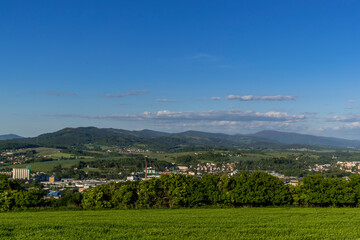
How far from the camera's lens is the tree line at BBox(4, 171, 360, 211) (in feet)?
107

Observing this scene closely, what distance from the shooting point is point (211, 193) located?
3406cm

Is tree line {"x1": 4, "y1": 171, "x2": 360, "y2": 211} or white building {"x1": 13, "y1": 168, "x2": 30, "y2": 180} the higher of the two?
tree line {"x1": 4, "y1": 171, "x2": 360, "y2": 211}

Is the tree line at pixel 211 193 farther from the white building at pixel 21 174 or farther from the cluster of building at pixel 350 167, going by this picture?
the cluster of building at pixel 350 167

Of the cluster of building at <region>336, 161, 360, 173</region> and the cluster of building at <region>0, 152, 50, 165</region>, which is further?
the cluster of building at <region>0, 152, 50, 165</region>

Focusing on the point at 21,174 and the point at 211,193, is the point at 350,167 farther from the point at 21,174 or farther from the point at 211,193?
the point at 21,174

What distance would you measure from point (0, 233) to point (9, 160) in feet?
455

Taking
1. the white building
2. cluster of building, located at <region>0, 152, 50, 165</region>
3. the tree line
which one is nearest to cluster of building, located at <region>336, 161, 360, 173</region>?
the tree line

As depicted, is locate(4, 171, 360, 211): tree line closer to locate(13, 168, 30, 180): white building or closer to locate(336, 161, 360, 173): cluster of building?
locate(13, 168, 30, 180): white building

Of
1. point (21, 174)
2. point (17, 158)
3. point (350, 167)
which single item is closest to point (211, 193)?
point (21, 174)

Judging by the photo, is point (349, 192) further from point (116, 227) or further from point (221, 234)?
point (116, 227)

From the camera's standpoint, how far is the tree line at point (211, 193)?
107 ft

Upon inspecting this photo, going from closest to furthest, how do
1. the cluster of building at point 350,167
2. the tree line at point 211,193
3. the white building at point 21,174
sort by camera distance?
the tree line at point 211,193
the white building at point 21,174
the cluster of building at point 350,167

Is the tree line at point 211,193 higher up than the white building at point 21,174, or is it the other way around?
the tree line at point 211,193

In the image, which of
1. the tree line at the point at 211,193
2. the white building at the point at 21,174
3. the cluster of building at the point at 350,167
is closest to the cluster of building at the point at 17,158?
the white building at the point at 21,174
